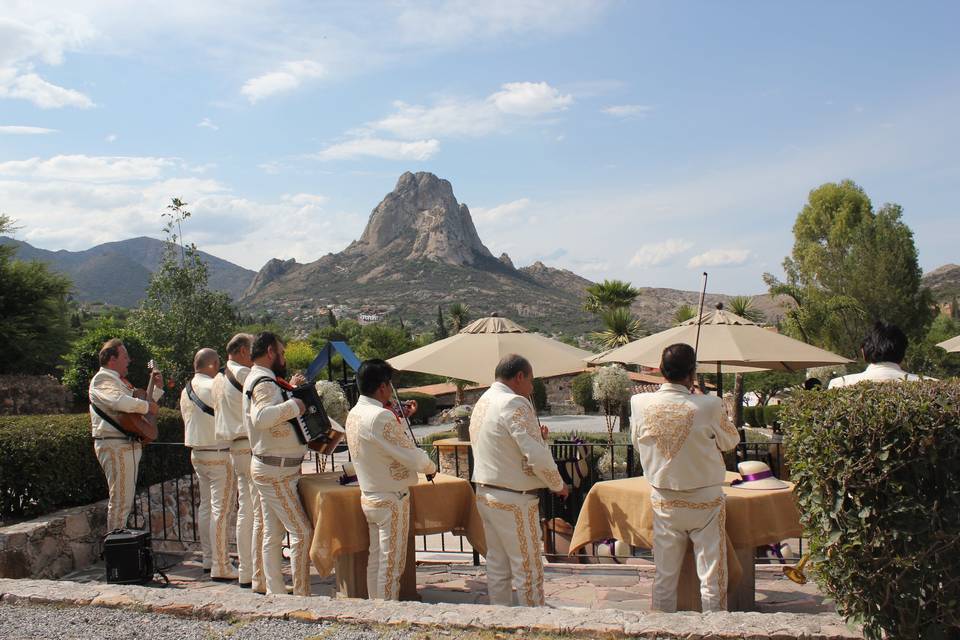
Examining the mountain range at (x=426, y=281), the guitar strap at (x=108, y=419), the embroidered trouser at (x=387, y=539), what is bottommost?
the embroidered trouser at (x=387, y=539)

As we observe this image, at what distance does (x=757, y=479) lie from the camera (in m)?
5.05

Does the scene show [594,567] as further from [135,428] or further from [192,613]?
[135,428]

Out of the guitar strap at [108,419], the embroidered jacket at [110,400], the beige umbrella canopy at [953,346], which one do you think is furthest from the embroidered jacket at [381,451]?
the beige umbrella canopy at [953,346]

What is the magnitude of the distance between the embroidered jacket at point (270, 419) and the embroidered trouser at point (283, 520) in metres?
0.13

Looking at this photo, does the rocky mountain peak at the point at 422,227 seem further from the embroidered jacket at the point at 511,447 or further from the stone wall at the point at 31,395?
the embroidered jacket at the point at 511,447

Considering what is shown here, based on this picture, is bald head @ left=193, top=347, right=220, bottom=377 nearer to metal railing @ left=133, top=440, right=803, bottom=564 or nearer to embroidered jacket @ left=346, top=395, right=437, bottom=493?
metal railing @ left=133, top=440, right=803, bottom=564

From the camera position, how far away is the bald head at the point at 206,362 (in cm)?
652

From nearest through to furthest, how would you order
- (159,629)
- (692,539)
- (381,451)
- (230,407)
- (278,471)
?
1. (159,629)
2. (692,539)
3. (381,451)
4. (278,471)
5. (230,407)

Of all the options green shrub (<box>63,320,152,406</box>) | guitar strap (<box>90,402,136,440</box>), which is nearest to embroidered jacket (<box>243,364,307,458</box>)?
guitar strap (<box>90,402,136,440</box>)

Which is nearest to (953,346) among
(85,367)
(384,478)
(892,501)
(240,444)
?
(892,501)

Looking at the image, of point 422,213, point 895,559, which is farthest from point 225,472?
point 422,213

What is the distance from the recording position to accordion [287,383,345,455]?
17.8 ft

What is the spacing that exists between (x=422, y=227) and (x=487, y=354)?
411 feet

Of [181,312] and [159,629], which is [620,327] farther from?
[159,629]
